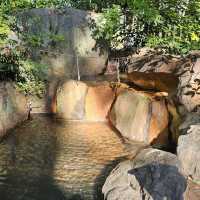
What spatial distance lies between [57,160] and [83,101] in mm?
4323

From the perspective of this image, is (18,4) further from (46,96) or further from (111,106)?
(111,106)

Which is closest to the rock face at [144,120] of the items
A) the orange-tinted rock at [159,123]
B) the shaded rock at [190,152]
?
the orange-tinted rock at [159,123]

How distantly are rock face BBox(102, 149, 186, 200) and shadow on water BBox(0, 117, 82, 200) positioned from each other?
2.68 feet

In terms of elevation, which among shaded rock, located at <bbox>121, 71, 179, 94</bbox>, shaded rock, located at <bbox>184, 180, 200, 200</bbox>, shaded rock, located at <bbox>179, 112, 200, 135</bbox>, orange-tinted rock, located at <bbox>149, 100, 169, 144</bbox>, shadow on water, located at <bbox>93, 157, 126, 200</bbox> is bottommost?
shadow on water, located at <bbox>93, 157, 126, 200</bbox>

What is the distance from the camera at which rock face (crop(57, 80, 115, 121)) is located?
12.6 m

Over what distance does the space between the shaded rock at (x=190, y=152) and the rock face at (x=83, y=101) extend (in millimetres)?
5142

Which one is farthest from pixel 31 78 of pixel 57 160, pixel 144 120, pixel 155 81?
pixel 57 160

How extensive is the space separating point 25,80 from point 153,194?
319 inches

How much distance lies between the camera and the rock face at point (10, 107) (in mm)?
10916

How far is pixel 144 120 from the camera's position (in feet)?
33.8

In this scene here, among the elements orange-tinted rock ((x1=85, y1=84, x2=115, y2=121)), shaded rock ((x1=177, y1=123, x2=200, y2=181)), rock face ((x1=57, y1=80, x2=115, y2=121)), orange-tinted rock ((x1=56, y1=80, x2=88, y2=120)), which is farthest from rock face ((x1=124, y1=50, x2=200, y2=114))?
orange-tinted rock ((x1=56, y1=80, x2=88, y2=120))

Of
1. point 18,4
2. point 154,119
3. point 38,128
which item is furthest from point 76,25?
point 154,119

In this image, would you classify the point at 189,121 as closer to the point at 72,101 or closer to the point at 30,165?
the point at 30,165

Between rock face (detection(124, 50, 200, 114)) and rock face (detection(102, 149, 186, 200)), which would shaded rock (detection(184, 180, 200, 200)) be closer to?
rock face (detection(102, 149, 186, 200))
